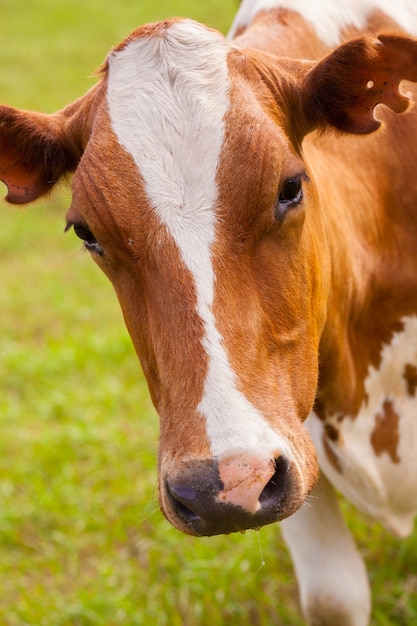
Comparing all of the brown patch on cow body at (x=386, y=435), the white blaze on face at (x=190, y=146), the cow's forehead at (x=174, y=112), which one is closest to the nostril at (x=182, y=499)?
the white blaze on face at (x=190, y=146)

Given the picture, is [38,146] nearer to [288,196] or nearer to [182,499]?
[288,196]

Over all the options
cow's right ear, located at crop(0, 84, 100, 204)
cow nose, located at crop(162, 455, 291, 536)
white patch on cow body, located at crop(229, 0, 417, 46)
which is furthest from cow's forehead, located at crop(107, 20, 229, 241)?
white patch on cow body, located at crop(229, 0, 417, 46)

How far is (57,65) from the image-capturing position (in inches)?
627

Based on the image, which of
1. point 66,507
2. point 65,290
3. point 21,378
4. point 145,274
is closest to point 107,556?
point 66,507

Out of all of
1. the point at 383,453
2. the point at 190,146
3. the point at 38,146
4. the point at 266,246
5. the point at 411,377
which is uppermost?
the point at 190,146

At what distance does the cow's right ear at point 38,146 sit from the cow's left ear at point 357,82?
586 mm

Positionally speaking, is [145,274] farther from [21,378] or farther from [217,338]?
[21,378]

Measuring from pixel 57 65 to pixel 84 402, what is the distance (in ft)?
37.7

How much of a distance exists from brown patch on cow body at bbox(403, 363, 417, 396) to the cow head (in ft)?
1.98

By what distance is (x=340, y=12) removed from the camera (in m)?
3.19

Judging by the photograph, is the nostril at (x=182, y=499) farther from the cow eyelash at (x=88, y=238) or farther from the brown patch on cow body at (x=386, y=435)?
the brown patch on cow body at (x=386, y=435)

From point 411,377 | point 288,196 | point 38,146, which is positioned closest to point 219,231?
point 288,196

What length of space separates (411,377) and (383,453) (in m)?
0.26

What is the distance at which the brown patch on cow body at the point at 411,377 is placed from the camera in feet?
10.3
